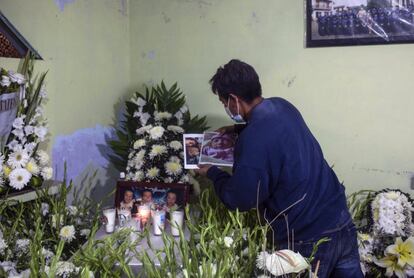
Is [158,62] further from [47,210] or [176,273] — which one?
[176,273]

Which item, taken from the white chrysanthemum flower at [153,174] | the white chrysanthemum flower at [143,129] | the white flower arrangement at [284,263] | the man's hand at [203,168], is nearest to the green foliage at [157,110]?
the white chrysanthemum flower at [143,129]

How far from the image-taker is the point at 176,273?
137cm

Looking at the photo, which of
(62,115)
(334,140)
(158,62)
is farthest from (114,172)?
(334,140)

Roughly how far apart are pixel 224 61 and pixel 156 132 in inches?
26.7

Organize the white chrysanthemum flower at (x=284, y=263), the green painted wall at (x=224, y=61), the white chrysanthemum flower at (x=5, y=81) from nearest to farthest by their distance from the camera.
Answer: the white chrysanthemum flower at (x=284, y=263) < the white chrysanthemum flower at (x=5, y=81) < the green painted wall at (x=224, y=61)

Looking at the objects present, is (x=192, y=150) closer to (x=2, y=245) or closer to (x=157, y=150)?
(x=157, y=150)

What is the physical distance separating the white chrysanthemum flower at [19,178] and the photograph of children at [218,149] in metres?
0.71

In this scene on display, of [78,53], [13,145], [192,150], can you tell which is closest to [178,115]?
[192,150]

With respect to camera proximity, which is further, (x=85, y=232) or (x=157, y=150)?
(x=157, y=150)

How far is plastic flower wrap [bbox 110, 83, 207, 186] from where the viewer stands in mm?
2064

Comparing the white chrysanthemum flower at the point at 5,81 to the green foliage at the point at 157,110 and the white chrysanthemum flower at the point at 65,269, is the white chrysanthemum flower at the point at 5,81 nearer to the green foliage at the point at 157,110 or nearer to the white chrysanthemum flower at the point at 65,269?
the white chrysanthemum flower at the point at 65,269

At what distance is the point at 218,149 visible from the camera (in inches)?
75.1

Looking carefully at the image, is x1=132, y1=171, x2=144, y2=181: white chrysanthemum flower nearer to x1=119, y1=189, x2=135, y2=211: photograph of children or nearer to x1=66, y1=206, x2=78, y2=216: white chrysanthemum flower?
x1=119, y1=189, x2=135, y2=211: photograph of children

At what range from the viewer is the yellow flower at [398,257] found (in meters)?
1.92
